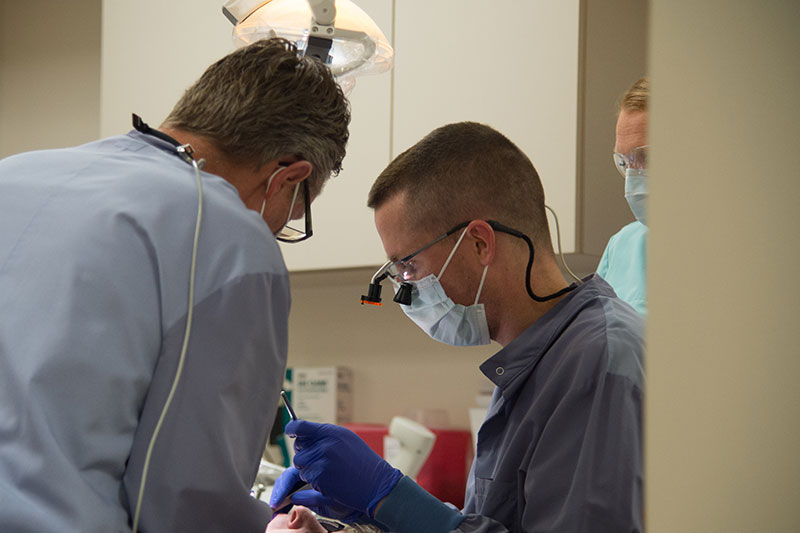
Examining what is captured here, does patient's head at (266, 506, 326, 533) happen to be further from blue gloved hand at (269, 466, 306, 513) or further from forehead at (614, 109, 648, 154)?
forehead at (614, 109, 648, 154)

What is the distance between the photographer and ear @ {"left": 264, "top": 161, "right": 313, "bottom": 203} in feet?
3.92

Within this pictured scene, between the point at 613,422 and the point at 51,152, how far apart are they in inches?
30.5

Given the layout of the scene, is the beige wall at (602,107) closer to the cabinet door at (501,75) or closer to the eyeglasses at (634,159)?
the cabinet door at (501,75)

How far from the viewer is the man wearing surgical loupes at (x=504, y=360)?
1.08m

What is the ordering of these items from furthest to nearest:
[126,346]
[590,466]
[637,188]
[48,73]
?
[48,73] → [637,188] → [590,466] → [126,346]

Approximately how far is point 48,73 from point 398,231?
2436mm

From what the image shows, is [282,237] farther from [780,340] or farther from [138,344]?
[780,340]

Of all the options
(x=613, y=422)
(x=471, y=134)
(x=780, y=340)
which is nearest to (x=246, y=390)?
(x=613, y=422)

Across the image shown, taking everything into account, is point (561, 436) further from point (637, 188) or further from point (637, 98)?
point (637, 98)

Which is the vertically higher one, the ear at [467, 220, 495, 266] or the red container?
the ear at [467, 220, 495, 266]

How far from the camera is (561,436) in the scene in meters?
1.12

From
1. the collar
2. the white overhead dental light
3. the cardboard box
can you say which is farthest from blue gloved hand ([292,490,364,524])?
the cardboard box

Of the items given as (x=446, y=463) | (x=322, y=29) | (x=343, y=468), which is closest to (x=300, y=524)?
(x=343, y=468)

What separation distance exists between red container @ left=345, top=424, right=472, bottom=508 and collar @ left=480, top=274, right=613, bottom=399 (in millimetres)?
1162
